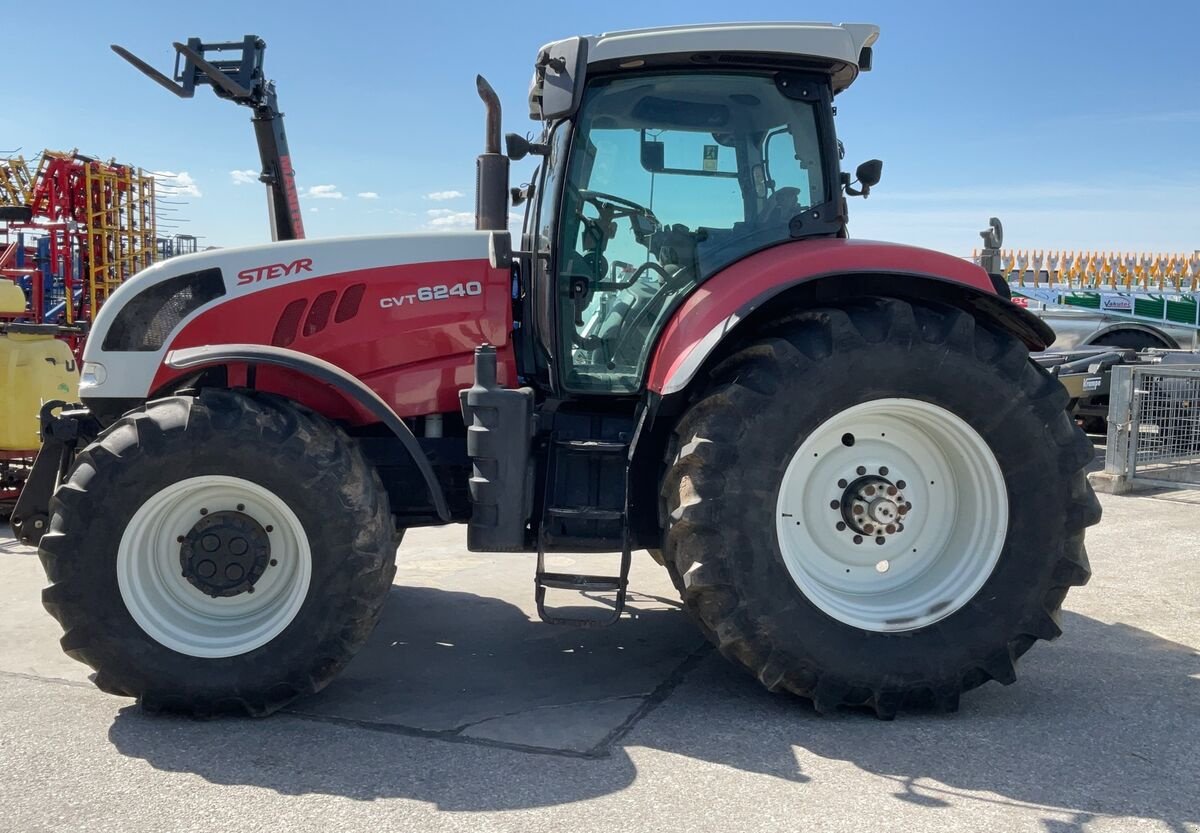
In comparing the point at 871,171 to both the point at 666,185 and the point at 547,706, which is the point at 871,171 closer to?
the point at 666,185

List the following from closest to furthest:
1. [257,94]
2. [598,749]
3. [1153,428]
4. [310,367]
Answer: [598,749], [310,367], [257,94], [1153,428]

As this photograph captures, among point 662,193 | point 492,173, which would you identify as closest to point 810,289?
point 662,193

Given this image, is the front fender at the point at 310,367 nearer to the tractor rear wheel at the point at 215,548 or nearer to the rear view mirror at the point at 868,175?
the tractor rear wheel at the point at 215,548

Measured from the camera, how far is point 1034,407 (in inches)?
147

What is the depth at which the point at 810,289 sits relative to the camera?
3.84 m

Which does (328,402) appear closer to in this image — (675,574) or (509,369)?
(509,369)

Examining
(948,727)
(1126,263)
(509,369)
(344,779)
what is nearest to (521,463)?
(509,369)

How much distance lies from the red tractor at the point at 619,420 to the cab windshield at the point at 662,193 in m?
0.01

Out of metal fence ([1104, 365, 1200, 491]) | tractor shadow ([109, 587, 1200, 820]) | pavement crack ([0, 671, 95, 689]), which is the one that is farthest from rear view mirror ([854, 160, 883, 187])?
metal fence ([1104, 365, 1200, 491])

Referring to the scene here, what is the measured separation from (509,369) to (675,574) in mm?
1184

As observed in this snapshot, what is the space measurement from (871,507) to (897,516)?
11 centimetres

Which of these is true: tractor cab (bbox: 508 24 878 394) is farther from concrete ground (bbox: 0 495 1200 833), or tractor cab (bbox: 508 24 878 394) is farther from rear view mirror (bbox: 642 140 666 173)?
concrete ground (bbox: 0 495 1200 833)

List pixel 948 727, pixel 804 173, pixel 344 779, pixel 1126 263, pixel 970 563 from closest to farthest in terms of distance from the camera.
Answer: pixel 344 779 < pixel 948 727 < pixel 970 563 < pixel 804 173 < pixel 1126 263

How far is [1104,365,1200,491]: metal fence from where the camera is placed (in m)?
8.45
